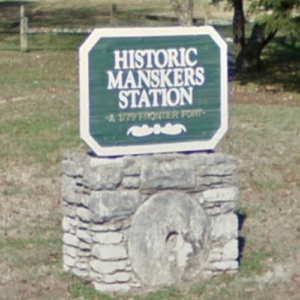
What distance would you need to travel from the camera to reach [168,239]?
918 centimetres

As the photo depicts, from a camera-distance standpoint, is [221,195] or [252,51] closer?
[221,195]

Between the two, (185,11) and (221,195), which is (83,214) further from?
(185,11)

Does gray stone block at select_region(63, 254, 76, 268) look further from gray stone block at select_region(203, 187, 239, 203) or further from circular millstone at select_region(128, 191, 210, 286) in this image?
gray stone block at select_region(203, 187, 239, 203)

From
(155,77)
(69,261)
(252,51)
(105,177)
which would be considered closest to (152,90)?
(155,77)

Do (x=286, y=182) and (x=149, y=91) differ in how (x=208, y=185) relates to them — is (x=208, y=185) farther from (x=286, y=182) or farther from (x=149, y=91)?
(x=286, y=182)

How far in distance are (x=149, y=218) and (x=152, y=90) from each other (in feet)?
3.19

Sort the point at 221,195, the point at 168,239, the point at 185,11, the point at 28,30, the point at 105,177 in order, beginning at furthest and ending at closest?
the point at 28,30 < the point at 185,11 < the point at 221,195 < the point at 168,239 < the point at 105,177

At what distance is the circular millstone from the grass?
0.16 metres

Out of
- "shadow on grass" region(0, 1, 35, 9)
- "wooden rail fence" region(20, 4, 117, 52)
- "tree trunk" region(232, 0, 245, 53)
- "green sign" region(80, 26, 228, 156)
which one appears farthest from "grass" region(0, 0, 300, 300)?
"shadow on grass" region(0, 1, 35, 9)

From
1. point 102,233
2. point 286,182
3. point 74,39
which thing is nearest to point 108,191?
point 102,233

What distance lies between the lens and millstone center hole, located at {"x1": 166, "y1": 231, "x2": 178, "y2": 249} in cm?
917

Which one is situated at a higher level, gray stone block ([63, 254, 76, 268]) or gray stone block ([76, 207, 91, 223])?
gray stone block ([76, 207, 91, 223])

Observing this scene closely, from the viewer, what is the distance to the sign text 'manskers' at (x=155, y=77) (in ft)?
29.8

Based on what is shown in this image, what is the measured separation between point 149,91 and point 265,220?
2.72m
